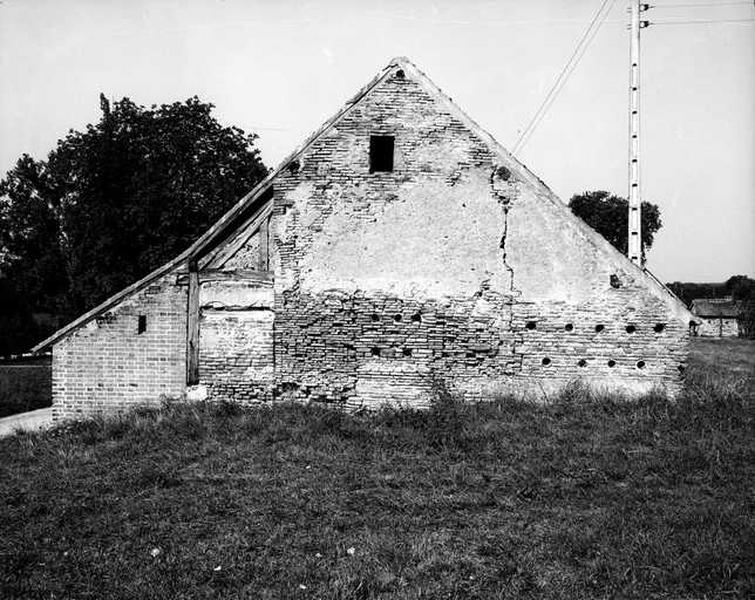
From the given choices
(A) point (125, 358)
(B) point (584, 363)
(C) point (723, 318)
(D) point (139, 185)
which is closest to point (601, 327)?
(B) point (584, 363)

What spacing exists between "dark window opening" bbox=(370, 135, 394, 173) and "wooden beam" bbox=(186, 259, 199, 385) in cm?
355

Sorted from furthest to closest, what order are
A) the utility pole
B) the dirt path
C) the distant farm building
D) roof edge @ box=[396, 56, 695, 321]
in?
the distant farm building
the utility pole
the dirt path
roof edge @ box=[396, 56, 695, 321]

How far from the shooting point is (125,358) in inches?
370

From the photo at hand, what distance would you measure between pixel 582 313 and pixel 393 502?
5184 mm

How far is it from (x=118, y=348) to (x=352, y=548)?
638 centimetres

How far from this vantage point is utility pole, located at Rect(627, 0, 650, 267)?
49.3ft

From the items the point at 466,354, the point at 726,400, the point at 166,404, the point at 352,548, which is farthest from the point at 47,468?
the point at 726,400

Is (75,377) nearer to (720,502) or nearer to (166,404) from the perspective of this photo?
(166,404)

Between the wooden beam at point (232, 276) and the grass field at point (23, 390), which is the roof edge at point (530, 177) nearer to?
the wooden beam at point (232, 276)

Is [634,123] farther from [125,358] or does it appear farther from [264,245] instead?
[125,358]

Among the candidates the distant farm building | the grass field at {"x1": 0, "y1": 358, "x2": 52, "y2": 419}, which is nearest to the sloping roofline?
the grass field at {"x1": 0, "y1": 358, "x2": 52, "y2": 419}

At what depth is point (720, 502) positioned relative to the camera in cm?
554

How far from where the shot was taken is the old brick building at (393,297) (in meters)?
9.34

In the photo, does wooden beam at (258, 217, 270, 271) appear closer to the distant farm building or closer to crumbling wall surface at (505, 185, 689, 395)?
crumbling wall surface at (505, 185, 689, 395)
